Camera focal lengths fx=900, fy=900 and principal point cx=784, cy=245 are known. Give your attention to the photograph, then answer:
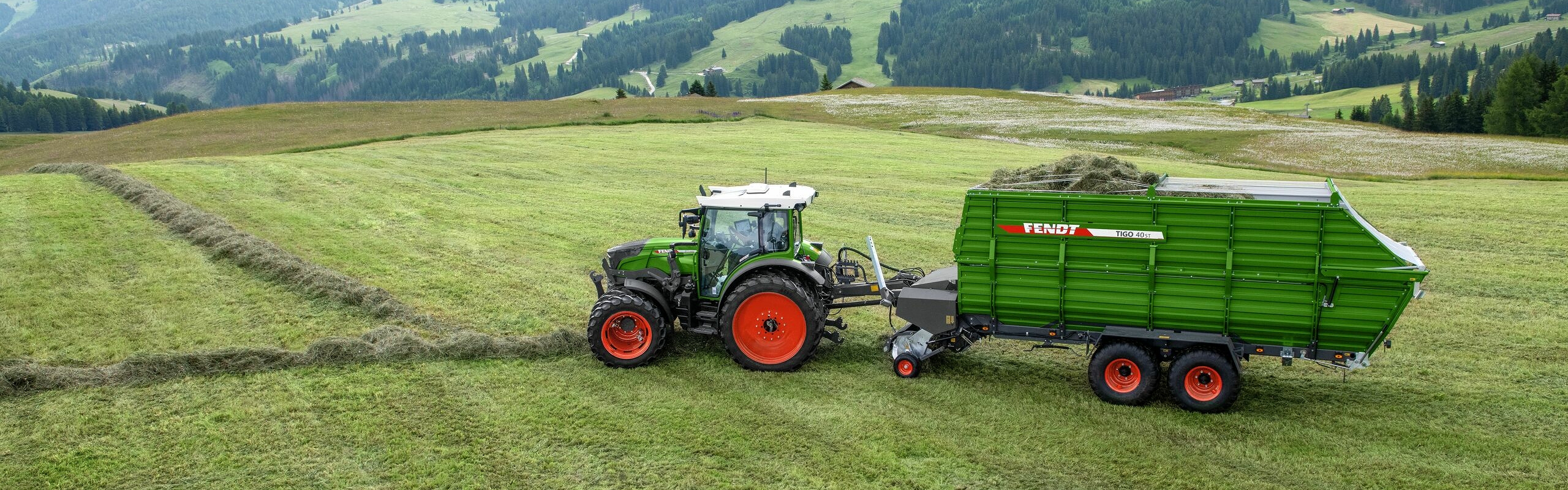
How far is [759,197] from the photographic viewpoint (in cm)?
1184

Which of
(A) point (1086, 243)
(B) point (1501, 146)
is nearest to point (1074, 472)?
(A) point (1086, 243)

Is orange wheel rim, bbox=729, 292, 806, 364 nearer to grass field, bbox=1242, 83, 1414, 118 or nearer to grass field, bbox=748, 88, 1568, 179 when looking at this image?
grass field, bbox=748, 88, 1568, 179

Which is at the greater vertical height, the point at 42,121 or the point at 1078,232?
the point at 42,121

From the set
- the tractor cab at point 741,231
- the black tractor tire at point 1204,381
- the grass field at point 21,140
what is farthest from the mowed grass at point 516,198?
the grass field at point 21,140

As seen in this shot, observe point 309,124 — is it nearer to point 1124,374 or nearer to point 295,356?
point 295,356

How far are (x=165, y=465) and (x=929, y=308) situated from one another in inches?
326

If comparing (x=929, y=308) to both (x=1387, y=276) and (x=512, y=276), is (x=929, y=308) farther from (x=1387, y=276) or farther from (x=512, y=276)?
(x=512, y=276)

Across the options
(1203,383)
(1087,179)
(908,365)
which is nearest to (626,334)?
(908,365)

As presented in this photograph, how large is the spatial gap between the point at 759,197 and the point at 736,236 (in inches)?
24.2

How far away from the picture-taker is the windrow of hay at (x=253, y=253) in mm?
14641

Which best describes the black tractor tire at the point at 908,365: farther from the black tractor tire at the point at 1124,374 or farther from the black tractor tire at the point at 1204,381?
the black tractor tire at the point at 1204,381

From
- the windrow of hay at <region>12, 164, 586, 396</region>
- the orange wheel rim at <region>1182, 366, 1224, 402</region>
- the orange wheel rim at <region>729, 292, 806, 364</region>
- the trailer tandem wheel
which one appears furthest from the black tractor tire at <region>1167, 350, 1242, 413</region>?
the windrow of hay at <region>12, 164, 586, 396</region>

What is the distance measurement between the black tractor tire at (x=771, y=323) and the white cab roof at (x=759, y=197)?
0.94 m

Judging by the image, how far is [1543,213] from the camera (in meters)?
22.9
